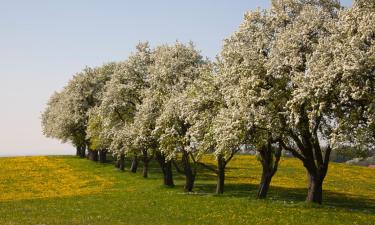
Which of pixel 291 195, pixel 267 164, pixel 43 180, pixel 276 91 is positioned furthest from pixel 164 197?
pixel 43 180

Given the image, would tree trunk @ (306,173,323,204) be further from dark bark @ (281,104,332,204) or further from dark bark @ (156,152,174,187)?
dark bark @ (156,152,174,187)

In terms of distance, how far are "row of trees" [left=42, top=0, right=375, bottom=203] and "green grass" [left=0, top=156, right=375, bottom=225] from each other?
468 centimetres

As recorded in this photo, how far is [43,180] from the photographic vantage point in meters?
72.8

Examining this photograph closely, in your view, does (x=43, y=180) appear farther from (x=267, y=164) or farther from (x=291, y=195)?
(x=267, y=164)

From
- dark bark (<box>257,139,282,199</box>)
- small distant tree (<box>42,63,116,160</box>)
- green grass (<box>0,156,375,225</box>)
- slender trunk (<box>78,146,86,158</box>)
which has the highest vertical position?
small distant tree (<box>42,63,116,160</box>)

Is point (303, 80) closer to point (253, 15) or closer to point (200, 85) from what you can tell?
point (253, 15)

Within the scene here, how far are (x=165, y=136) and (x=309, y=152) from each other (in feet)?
52.6

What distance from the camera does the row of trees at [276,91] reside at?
31281 millimetres

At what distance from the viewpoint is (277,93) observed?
120 ft

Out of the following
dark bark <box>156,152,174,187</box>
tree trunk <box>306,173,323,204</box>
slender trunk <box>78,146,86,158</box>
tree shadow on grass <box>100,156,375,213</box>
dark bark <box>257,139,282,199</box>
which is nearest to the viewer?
tree trunk <box>306,173,323,204</box>

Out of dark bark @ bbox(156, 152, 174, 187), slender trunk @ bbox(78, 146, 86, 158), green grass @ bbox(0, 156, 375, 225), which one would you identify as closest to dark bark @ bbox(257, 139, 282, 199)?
green grass @ bbox(0, 156, 375, 225)

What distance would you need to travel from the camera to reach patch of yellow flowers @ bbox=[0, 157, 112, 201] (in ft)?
193

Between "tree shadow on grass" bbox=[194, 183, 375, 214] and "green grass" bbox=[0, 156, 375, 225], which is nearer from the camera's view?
"green grass" bbox=[0, 156, 375, 225]

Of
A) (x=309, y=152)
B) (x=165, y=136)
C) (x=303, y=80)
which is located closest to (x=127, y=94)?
(x=165, y=136)
